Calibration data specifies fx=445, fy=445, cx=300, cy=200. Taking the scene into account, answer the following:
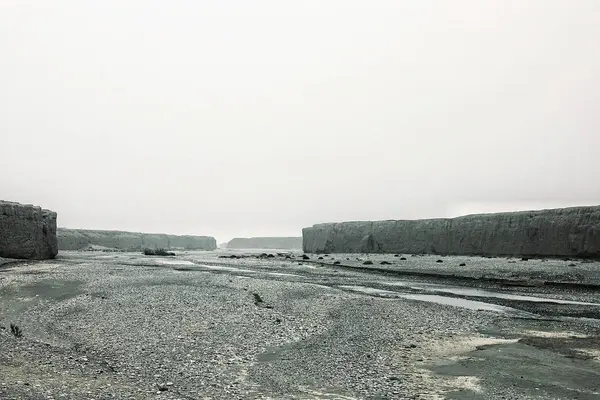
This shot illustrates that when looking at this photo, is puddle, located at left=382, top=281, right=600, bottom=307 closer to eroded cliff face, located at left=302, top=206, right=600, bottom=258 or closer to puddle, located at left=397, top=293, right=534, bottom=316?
puddle, located at left=397, top=293, right=534, bottom=316

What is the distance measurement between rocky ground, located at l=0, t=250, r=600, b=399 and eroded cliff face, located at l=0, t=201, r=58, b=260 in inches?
688

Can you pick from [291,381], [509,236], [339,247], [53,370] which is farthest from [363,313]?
[339,247]

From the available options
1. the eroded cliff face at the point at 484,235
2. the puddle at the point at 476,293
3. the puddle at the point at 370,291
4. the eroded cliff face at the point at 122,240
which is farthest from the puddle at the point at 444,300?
the eroded cliff face at the point at 122,240

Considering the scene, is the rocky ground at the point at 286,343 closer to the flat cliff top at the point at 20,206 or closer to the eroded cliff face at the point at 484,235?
the flat cliff top at the point at 20,206

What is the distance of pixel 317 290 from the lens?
20719 mm

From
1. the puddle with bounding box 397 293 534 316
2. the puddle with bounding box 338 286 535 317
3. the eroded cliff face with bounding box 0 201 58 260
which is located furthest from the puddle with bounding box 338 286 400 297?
the eroded cliff face with bounding box 0 201 58 260

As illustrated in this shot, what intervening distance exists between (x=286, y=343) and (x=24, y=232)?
33.2 metres

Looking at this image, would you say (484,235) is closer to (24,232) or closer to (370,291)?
(370,291)

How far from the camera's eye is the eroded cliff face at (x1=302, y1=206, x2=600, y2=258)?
132 feet

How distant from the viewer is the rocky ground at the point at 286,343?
7613mm

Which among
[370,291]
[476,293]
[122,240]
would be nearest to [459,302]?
[476,293]

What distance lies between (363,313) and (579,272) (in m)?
20.6

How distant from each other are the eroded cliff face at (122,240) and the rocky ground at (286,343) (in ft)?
259

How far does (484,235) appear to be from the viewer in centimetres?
5278
